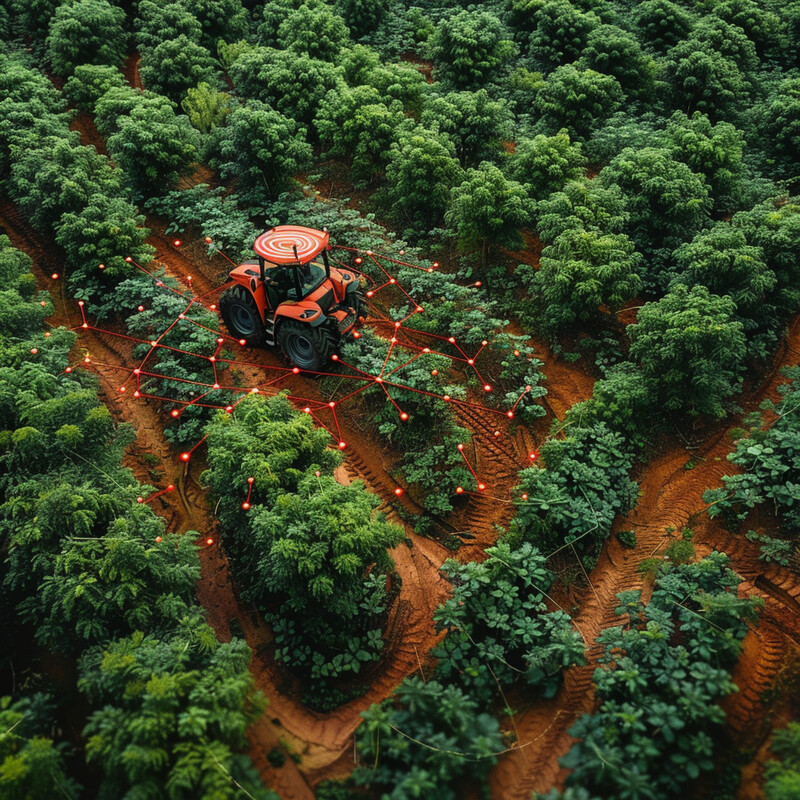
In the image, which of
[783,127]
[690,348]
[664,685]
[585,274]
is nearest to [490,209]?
[585,274]

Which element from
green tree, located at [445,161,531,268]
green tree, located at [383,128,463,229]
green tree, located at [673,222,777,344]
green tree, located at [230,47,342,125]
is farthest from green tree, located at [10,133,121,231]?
green tree, located at [673,222,777,344]

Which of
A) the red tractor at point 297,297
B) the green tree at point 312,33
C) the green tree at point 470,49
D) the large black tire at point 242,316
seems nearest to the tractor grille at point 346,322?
the red tractor at point 297,297

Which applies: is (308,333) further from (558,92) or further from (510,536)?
(558,92)

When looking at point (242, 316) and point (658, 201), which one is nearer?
point (242, 316)

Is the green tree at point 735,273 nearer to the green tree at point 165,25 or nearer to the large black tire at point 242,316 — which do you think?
the large black tire at point 242,316

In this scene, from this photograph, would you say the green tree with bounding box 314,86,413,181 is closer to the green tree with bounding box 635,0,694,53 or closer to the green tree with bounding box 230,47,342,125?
the green tree with bounding box 230,47,342,125

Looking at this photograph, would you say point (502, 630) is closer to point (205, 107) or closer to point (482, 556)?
point (482, 556)

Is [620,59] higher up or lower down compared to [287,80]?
higher up
